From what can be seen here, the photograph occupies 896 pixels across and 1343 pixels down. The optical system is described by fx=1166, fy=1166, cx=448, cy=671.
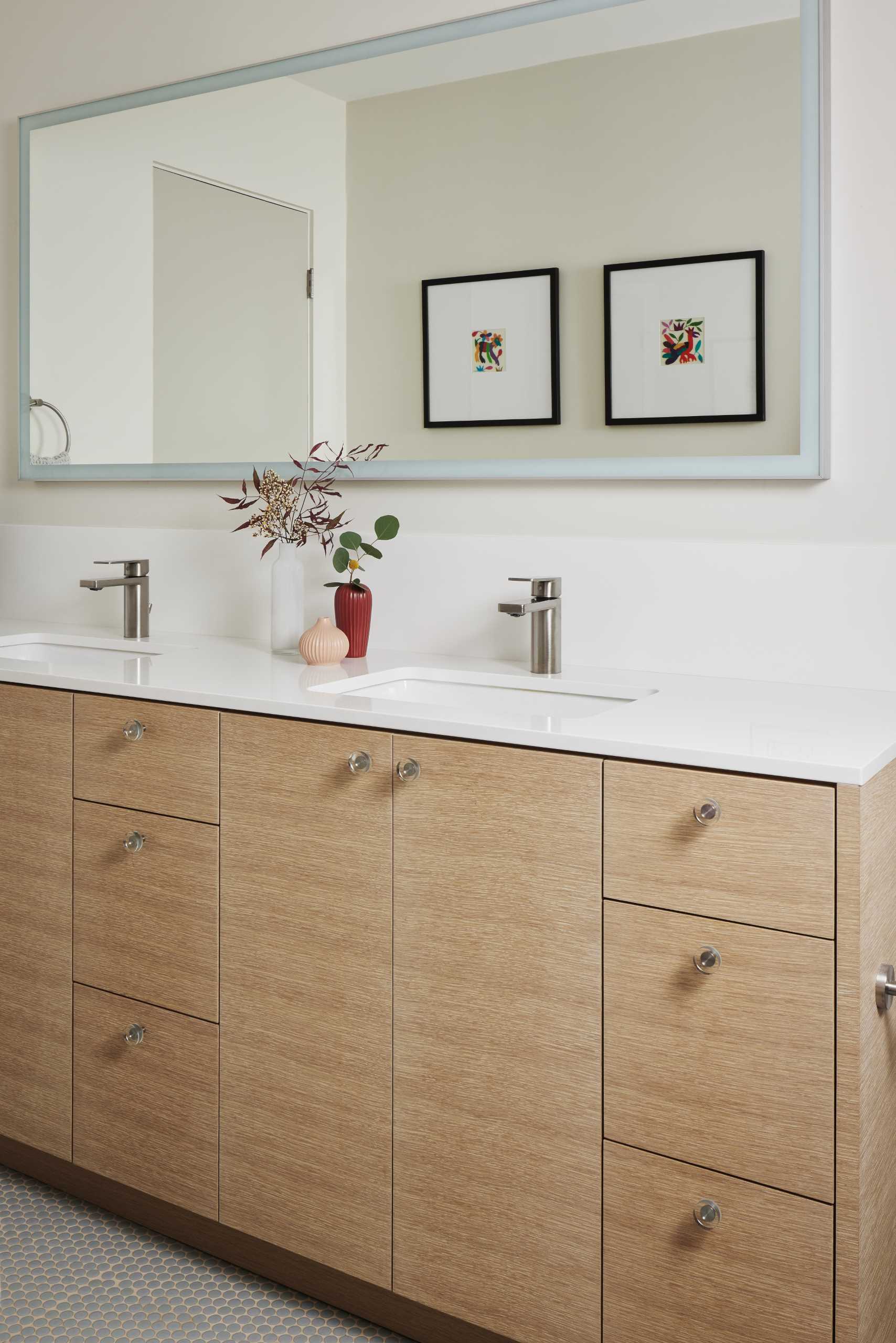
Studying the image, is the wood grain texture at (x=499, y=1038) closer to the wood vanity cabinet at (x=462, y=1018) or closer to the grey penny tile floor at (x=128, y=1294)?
the wood vanity cabinet at (x=462, y=1018)

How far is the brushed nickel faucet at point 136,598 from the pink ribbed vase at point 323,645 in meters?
0.50

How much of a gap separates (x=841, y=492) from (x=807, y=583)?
0.45 ft

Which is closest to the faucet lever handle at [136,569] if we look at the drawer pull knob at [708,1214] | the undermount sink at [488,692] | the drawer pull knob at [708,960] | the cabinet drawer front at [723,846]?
the undermount sink at [488,692]

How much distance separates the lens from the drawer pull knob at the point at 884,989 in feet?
4.13

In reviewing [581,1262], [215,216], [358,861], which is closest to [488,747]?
[358,861]

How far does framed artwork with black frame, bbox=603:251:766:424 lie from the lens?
1.70 metres

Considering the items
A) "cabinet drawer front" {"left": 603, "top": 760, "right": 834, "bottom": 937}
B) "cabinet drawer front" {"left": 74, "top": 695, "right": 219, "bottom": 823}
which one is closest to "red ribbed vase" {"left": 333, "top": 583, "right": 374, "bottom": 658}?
"cabinet drawer front" {"left": 74, "top": 695, "right": 219, "bottom": 823}

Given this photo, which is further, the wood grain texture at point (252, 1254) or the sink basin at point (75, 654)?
the sink basin at point (75, 654)

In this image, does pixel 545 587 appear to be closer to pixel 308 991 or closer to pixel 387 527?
pixel 387 527

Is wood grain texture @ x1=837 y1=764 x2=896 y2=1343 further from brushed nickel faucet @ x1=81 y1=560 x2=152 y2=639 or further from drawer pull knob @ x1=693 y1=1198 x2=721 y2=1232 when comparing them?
brushed nickel faucet @ x1=81 y1=560 x2=152 y2=639

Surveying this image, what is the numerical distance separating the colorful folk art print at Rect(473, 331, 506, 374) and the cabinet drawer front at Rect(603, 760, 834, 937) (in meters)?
0.87

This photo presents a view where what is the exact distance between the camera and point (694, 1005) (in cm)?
127

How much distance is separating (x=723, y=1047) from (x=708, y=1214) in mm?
190

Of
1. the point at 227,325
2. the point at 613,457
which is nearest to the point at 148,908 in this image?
the point at 613,457
